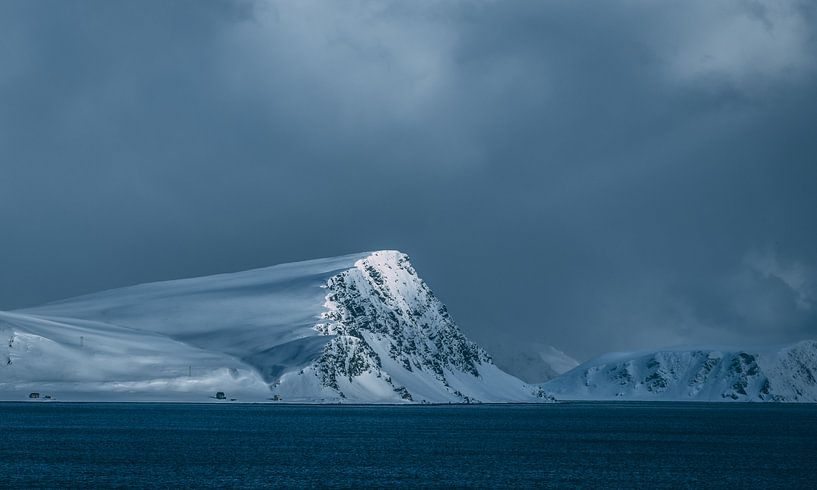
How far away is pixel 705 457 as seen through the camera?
18162cm

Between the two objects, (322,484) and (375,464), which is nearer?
(322,484)

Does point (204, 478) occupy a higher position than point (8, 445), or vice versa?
point (8, 445)

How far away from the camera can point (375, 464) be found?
15725cm

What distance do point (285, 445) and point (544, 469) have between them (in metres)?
50.8

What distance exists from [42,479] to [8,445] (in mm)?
49964

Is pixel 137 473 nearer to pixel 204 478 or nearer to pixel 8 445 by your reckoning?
pixel 204 478

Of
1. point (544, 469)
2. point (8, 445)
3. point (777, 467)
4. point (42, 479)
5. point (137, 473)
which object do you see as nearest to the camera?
point (42, 479)

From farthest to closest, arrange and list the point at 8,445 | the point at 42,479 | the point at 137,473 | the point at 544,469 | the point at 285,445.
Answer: the point at 285,445
the point at 8,445
the point at 544,469
the point at 137,473
the point at 42,479

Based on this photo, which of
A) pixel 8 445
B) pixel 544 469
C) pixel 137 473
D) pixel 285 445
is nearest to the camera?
pixel 137 473

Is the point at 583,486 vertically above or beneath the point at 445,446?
beneath

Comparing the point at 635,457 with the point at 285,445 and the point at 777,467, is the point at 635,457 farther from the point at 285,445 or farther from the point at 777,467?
the point at 285,445

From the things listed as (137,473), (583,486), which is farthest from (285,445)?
(583,486)

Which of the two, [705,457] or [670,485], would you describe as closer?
[670,485]

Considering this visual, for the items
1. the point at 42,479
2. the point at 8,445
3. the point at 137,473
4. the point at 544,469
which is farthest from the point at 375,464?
the point at 8,445
